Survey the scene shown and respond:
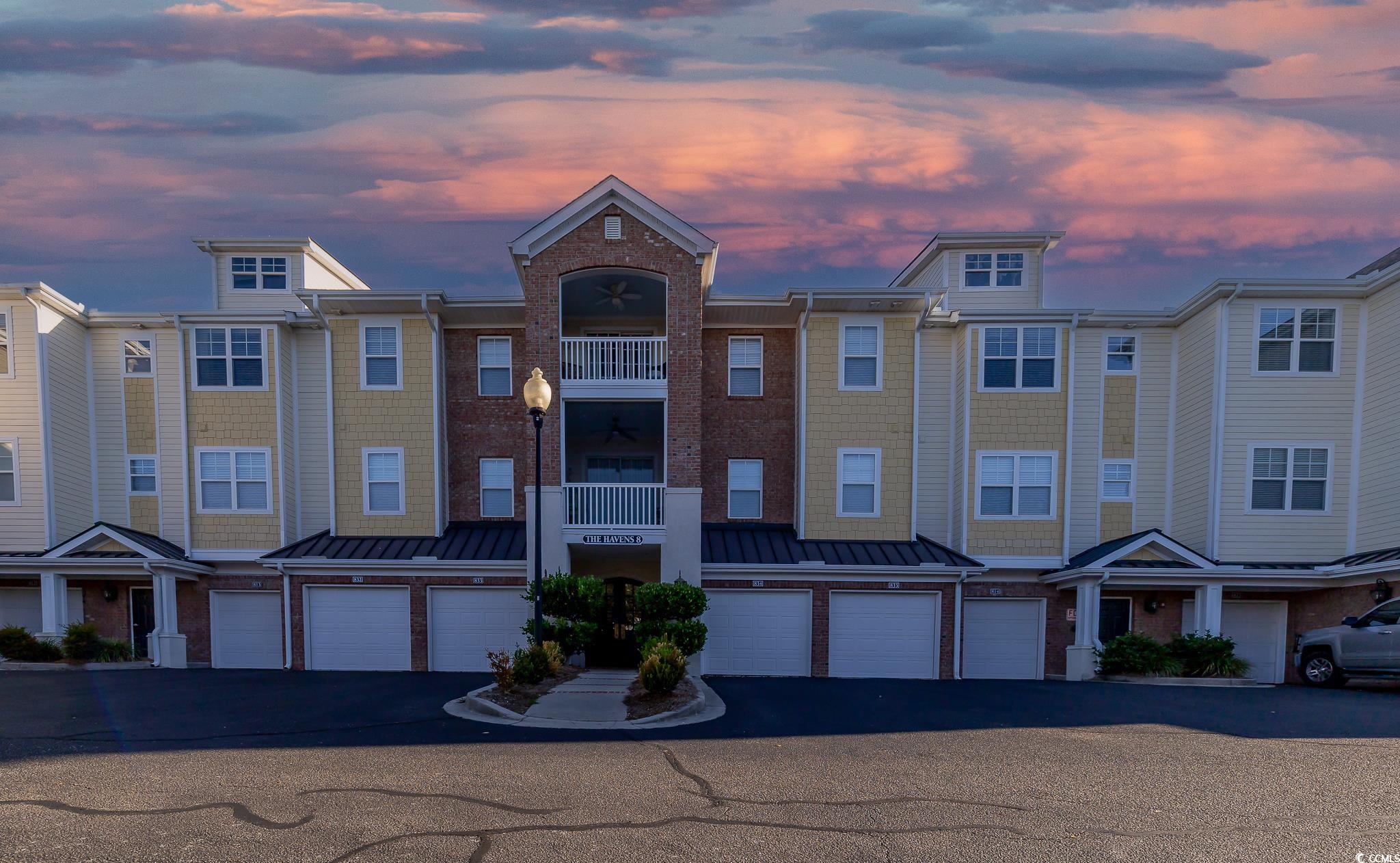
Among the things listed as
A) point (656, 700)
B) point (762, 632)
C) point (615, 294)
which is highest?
point (615, 294)

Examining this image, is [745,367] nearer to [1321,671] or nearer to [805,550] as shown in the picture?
[805,550]

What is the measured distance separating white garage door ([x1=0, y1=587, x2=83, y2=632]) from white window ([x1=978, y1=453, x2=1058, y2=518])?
23.9m

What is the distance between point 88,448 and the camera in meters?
20.9

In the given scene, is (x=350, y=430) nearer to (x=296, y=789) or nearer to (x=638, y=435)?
(x=638, y=435)

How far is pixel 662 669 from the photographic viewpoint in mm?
12773

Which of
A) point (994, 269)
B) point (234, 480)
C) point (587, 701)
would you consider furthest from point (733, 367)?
point (234, 480)

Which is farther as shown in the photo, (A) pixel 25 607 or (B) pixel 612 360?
(A) pixel 25 607

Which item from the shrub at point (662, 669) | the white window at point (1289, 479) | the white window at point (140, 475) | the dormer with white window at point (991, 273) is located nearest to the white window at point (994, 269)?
the dormer with white window at point (991, 273)

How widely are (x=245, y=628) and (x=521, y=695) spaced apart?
12.2 m

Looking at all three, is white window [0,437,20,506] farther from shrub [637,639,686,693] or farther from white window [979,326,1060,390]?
white window [979,326,1060,390]

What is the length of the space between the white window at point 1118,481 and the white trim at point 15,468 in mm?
28086

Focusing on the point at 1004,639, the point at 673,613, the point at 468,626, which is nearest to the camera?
the point at 673,613

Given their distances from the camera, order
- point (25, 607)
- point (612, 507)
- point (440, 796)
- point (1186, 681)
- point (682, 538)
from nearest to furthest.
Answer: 1. point (440, 796)
2. point (1186, 681)
3. point (682, 538)
4. point (612, 507)
5. point (25, 607)

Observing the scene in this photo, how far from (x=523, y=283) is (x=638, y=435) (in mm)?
5135
